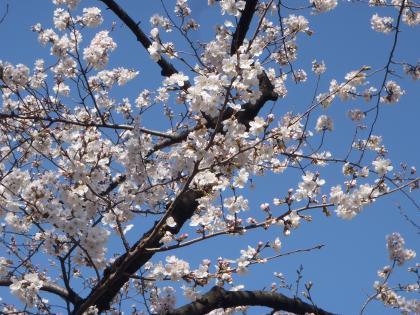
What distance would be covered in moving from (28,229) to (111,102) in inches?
87.4

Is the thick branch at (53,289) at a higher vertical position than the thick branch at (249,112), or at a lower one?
lower

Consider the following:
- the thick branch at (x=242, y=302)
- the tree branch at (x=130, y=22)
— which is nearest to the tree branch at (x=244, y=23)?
the tree branch at (x=130, y=22)

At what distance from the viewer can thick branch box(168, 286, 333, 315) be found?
4.19 m

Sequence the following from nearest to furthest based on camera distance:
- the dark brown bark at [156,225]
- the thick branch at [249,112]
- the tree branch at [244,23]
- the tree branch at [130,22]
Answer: the dark brown bark at [156,225] < the tree branch at [244,23] < the thick branch at [249,112] < the tree branch at [130,22]

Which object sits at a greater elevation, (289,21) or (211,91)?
(289,21)

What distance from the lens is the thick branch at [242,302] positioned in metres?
4.19

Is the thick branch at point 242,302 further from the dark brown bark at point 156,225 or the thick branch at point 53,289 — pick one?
the thick branch at point 53,289

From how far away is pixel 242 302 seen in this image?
4.55m

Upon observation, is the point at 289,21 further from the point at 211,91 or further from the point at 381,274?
the point at 381,274

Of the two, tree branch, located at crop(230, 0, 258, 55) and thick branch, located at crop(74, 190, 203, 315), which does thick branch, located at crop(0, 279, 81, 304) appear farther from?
tree branch, located at crop(230, 0, 258, 55)

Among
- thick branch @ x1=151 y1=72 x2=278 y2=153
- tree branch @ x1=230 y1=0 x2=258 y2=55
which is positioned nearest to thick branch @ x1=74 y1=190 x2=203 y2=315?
thick branch @ x1=151 y1=72 x2=278 y2=153

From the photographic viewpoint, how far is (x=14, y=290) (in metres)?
3.30

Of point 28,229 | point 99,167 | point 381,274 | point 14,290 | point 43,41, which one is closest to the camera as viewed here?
point 14,290

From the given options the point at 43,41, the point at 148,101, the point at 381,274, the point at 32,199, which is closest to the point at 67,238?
the point at 32,199
